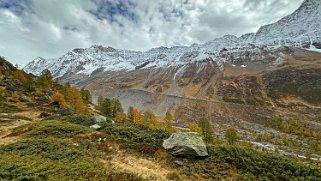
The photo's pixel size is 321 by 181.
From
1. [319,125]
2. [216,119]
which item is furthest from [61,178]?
A: [319,125]

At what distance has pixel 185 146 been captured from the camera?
24.8 metres

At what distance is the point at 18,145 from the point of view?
2550 centimetres

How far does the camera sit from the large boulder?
80.6ft

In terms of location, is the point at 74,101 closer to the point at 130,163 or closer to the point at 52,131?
the point at 52,131

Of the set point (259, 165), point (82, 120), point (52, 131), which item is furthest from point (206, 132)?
point (259, 165)

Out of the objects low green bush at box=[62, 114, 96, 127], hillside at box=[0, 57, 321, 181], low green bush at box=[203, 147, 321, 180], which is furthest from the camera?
low green bush at box=[62, 114, 96, 127]

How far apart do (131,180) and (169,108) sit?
177 m

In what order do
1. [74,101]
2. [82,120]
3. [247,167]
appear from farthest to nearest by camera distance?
[74,101] < [82,120] < [247,167]

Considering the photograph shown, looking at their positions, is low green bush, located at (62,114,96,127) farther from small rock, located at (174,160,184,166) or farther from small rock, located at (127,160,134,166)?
small rock, located at (174,160,184,166)

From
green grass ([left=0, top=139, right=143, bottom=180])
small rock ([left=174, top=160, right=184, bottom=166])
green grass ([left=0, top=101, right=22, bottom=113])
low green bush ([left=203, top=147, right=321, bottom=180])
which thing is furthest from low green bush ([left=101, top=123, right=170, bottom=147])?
green grass ([left=0, top=101, right=22, bottom=113])

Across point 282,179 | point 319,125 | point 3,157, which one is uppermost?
point 3,157

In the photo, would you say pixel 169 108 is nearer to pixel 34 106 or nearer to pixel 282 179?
pixel 34 106

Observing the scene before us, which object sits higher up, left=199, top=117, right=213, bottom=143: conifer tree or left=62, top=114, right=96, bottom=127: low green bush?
left=62, top=114, right=96, bottom=127: low green bush

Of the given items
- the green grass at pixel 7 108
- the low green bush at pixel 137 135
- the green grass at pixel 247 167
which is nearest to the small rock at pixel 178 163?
the green grass at pixel 247 167
